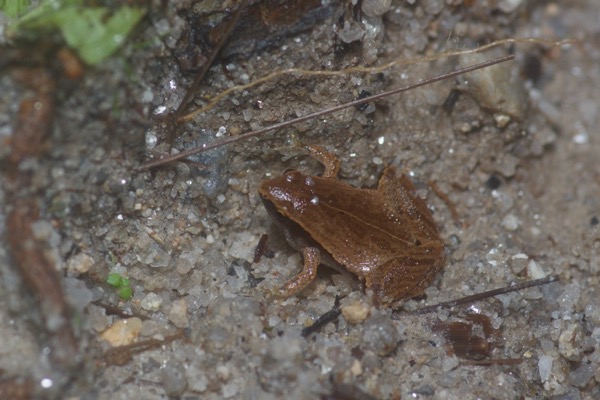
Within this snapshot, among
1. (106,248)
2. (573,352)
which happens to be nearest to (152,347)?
(106,248)

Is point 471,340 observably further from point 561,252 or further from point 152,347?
point 152,347

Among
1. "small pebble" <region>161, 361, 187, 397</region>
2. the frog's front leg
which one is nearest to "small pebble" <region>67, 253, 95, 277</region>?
"small pebble" <region>161, 361, 187, 397</region>

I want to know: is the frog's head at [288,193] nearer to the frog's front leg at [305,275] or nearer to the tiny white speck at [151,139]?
the frog's front leg at [305,275]

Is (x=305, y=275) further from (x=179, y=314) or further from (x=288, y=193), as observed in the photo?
(x=179, y=314)

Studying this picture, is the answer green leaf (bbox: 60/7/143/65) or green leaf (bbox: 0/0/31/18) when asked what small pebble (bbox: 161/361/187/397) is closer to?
green leaf (bbox: 60/7/143/65)

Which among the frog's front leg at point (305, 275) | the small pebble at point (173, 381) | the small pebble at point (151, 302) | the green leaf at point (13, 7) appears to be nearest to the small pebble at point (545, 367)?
the frog's front leg at point (305, 275)

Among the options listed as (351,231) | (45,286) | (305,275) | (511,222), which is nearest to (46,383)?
(45,286)
